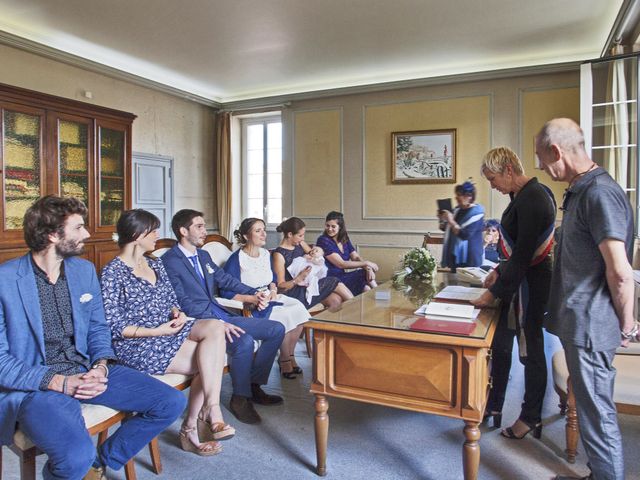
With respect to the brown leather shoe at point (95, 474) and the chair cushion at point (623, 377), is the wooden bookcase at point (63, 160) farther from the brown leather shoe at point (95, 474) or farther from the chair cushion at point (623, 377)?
the chair cushion at point (623, 377)

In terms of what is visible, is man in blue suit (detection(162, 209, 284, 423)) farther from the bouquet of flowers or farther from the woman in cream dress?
the bouquet of flowers

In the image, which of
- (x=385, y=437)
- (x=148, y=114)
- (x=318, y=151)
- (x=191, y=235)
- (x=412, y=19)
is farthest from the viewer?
(x=318, y=151)

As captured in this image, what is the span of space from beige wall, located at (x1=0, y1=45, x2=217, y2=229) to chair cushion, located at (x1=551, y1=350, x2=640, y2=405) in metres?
5.33

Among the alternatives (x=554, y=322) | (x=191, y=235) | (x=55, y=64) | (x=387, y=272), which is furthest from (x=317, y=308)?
(x=55, y=64)

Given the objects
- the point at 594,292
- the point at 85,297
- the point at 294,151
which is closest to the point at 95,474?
the point at 85,297

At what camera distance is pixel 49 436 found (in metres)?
1.57

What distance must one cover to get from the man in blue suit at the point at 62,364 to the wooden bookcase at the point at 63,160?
9.06 feet

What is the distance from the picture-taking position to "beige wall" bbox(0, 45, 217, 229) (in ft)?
16.1

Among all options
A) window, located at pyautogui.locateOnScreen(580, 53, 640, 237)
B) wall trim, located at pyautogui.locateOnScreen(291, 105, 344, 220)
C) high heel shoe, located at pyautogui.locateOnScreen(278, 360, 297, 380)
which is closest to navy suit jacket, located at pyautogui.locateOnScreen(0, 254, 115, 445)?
high heel shoe, located at pyautogui.locateOnScreen(278, 360, 297, 380)

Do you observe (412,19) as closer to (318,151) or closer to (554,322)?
(318,151)

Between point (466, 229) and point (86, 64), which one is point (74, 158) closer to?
point (86, 64)

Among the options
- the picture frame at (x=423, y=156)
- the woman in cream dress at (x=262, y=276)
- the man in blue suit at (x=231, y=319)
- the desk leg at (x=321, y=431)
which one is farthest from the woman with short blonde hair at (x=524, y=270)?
the picture frame at (x=423, y=156)

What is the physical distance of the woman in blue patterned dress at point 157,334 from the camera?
2139 mm

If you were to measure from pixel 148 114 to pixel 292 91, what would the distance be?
2.07 meters
